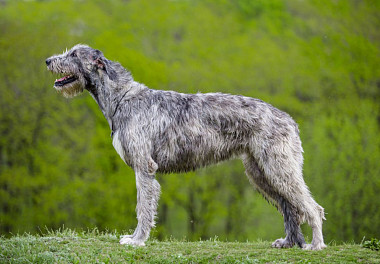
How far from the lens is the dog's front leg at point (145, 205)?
693 cm

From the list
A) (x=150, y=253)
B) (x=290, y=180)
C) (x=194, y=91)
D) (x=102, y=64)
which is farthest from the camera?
(x=194, y=91)

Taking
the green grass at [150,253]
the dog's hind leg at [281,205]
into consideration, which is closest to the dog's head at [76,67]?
the green grass at [150,253]

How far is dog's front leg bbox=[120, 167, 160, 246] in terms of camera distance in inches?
273

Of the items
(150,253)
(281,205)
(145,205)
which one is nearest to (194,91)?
(281,205)

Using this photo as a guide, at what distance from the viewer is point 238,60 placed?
20.9 meters

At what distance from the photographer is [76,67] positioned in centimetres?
736

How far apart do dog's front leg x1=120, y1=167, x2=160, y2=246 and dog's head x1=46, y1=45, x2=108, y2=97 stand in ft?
5.81

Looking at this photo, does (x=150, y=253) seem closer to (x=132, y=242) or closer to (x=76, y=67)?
(x=132, y=242)

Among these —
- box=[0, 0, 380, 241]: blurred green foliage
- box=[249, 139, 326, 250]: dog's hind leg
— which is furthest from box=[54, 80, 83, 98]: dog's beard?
box=[0, 0, 380, 241]: blurred green foliage

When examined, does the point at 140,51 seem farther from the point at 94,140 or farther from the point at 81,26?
the point at 94,140

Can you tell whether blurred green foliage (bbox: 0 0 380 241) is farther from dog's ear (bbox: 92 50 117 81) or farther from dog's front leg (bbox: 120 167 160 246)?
dog's ear (bbox: 92 50 117 81)

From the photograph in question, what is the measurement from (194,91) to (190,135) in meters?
12.2

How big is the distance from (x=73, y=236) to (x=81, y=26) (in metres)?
15.3

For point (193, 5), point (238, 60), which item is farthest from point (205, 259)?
point (193, 5)
